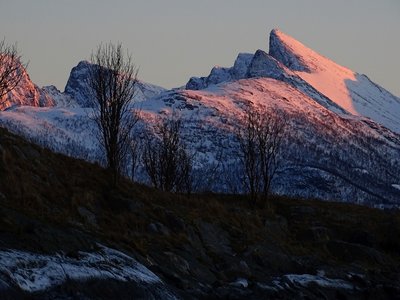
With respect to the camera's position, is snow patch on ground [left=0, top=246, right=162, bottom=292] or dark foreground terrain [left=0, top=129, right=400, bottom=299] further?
dark foreground terrain [left=0, top=129, right=400, bottom=299]

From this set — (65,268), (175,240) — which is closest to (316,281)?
(175,240)

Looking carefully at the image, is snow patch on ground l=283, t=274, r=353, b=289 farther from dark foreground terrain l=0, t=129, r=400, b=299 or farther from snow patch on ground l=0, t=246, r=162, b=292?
snow patch on ground l=0, t=246, r=162, b=292

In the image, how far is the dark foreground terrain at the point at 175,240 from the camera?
24.9m

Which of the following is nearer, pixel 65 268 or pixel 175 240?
pixel 65 268

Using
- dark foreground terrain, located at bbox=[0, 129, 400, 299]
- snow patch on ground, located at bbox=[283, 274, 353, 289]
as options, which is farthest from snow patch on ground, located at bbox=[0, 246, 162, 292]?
snow patch on ground, located at bbox=[283, 274, 353, 289]

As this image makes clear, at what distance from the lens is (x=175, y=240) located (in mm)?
35281

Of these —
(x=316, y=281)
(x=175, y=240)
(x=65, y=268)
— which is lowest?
(x=316, y=281)

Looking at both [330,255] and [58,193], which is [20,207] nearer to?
[58,193]

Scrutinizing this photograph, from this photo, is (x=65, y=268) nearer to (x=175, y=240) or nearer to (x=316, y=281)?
(x=175, y=240)

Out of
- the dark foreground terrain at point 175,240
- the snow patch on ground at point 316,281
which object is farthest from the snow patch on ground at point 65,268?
the snow patch on ground at point 316,281

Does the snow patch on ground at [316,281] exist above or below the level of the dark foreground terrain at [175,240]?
below

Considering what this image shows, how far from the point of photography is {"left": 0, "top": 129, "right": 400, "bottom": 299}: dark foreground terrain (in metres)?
24.9

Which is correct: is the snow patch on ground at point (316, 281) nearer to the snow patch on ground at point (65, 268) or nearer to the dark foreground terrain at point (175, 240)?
the dark foreground terrain at point (175, 240)

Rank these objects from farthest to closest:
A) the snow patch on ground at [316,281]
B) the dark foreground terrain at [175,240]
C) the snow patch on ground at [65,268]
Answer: the snow patch on ground at [316,281]
the dark foreground terrain at [175,240]
the snow patch on ground at [65,268]
